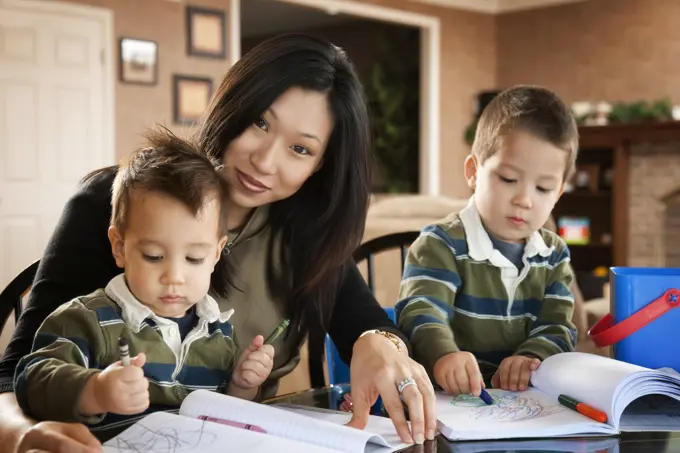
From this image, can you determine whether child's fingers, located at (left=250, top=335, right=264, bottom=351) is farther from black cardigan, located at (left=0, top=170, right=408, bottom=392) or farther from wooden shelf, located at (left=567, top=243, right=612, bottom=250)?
wooden shelf, located at (left=567, top=243, right=612, bottom=250)

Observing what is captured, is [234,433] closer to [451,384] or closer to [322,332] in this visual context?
[451,384]

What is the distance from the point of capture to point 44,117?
5832 millimetres

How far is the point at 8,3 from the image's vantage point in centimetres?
557

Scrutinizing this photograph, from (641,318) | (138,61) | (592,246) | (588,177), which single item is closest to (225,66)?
(138,61)

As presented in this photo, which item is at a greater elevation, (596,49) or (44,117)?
(596,49)

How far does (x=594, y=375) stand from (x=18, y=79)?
533 centimetres

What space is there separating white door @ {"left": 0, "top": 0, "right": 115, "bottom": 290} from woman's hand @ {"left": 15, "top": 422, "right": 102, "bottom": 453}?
5.07 m

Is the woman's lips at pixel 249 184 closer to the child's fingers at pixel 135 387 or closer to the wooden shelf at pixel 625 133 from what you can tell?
the child's fingers at pixel 135 387

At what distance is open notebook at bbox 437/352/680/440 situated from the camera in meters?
1.02

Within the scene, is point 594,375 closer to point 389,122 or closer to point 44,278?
point 44,278

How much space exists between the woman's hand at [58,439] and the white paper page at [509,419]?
41 cm

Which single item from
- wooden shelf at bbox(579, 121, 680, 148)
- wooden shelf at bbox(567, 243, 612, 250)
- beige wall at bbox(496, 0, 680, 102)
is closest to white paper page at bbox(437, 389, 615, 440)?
wooden shelf at bbox(579, 121, 680, 148)

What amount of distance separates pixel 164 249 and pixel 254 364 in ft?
0.66

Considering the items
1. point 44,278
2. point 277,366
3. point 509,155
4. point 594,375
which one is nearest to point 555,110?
point 509,155
